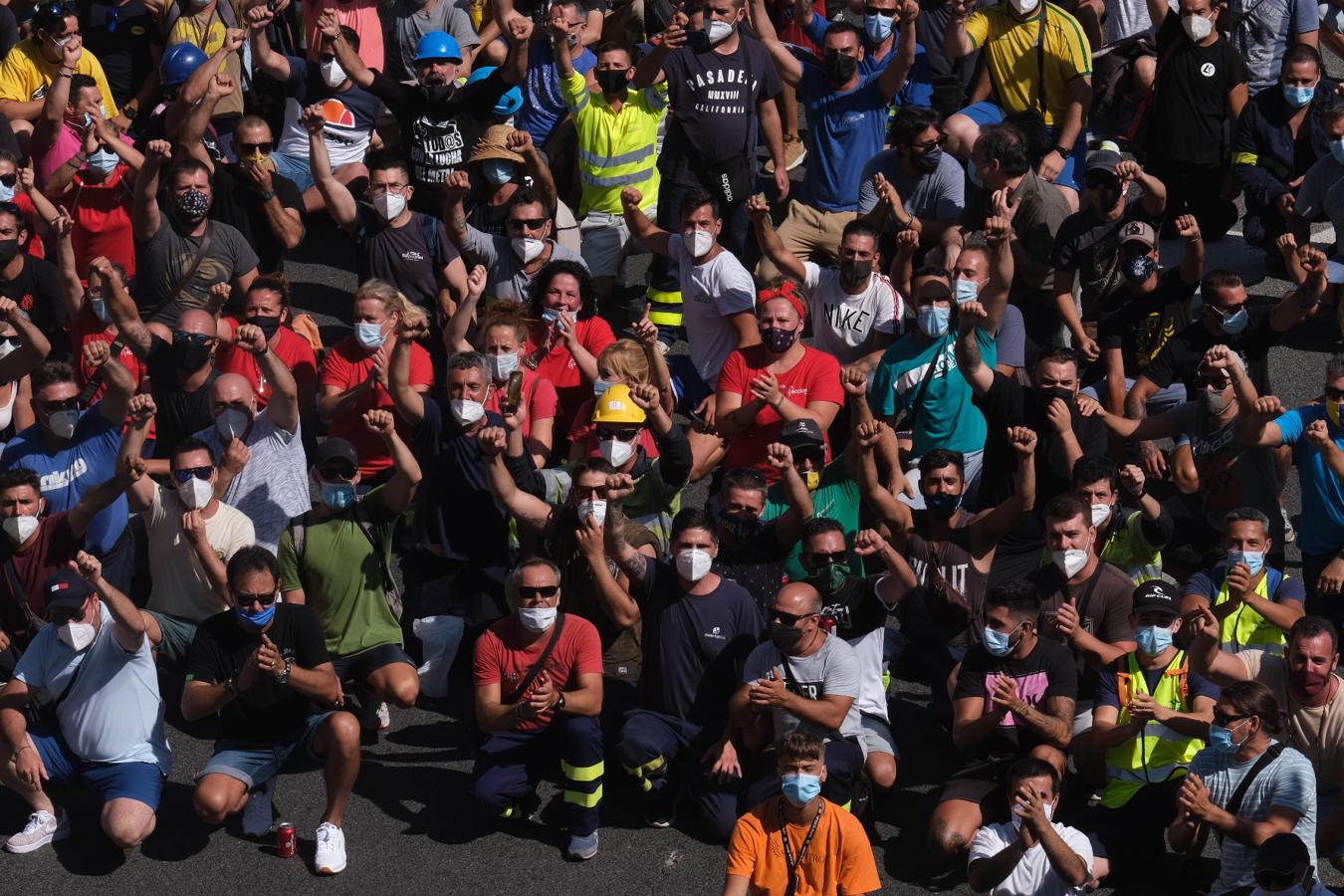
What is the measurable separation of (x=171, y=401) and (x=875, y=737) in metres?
4.61

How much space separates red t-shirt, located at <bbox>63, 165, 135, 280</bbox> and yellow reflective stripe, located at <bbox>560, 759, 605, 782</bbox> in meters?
5.30

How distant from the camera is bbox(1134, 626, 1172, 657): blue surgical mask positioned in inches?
476

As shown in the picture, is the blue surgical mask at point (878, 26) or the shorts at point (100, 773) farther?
the blue surgical mask at point (878, 26)

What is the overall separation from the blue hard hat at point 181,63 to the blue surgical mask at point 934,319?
18.5ft

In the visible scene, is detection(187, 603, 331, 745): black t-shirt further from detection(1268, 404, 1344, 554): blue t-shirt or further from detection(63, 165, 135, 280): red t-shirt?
detection(1268, 404, 1344, 554): blue t-shirt

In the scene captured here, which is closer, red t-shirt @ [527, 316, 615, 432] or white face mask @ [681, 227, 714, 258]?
red t-shirt @ [527, 316, 615, 432]

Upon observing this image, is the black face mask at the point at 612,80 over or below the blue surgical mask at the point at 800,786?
below

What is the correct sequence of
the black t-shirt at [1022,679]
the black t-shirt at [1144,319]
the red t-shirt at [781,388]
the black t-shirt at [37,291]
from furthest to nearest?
1. the black t-shirt at [37,291]
2. the black t-shirt at [1144,319]
3. the red t-shirt at [781,388]
4. the black t-shirt at [1022,679]

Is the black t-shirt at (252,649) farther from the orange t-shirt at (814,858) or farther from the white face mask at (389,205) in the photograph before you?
the white face mask at (389,205)

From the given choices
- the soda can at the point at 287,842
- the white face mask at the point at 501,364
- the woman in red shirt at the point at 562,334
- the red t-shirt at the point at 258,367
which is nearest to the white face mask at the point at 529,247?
the woman in red shirt at the point at 562,334

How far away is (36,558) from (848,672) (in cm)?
439

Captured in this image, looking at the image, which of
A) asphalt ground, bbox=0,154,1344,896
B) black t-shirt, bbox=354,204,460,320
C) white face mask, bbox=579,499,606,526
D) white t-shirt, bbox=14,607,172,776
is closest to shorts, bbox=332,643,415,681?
asphalt ground, bbox=0,154,1344,896

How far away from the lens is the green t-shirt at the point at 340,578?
13.0 meters

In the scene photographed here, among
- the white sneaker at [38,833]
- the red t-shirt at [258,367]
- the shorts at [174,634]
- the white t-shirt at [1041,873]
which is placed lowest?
the white sneaker at [38,833]
